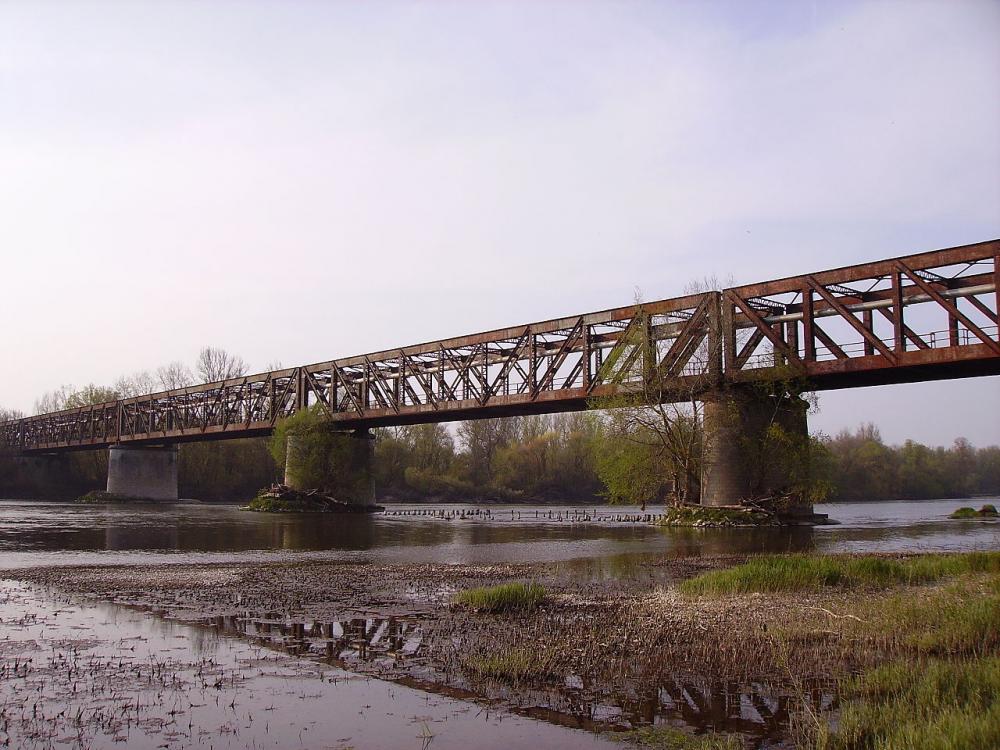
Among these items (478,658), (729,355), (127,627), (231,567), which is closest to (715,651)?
(478,658)

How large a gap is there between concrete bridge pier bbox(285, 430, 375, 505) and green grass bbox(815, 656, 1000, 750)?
6203cm

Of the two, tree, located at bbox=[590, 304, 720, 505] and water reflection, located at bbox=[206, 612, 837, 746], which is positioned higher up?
tree, located at bbox=[590, 304, 720, 505]

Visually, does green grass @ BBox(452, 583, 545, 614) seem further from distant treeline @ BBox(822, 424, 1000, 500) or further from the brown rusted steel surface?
distant treeline @ BBox(822, 424, 1000, 500)

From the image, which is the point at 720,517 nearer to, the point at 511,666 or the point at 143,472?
the point at 511,666

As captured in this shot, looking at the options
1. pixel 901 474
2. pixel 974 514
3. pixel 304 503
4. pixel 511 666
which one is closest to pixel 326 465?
pixel 304 503

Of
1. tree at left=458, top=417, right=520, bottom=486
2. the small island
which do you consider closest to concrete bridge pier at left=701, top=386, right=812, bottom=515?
the small island

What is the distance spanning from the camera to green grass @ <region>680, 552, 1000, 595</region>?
1672 centimetres

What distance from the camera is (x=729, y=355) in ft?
146

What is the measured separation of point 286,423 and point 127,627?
188 ft

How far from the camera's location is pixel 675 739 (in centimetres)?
806

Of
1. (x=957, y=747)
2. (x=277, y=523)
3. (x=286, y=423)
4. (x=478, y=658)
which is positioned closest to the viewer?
(x=957, y=747)

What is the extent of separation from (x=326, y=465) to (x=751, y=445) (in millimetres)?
37186

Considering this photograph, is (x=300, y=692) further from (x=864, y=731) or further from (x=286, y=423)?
(x=286, y=423)

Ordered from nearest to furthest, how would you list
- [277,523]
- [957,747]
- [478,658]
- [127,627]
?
1. [957,747]
2. [478,658]
3. [127,627]
4. [277,523]
